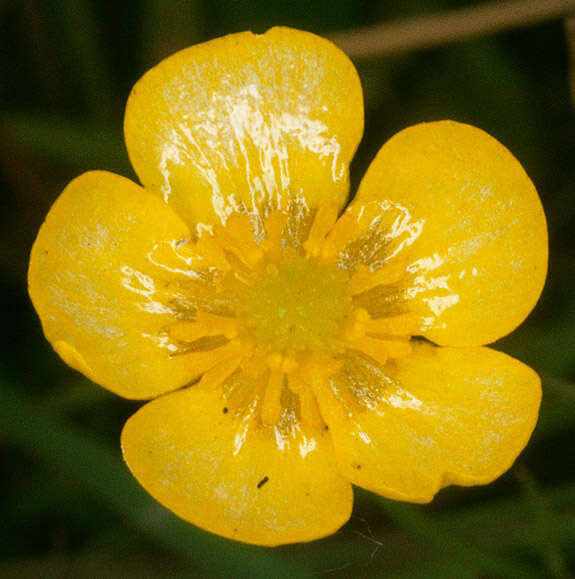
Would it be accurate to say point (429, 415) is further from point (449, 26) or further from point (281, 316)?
point (449, 26)

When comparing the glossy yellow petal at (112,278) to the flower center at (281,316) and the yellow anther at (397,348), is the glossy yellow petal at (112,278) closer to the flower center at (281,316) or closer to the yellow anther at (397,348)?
the flower center at (281,316)

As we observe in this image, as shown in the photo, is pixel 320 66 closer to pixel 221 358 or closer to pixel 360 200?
pixel 360 200

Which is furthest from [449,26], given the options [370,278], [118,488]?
[118,488]

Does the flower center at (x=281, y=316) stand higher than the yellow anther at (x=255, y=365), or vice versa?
the flower center at (x=281, y=316)

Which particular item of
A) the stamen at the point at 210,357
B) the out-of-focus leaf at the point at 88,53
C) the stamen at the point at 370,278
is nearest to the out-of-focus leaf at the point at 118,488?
the stamen at the point at 210,357

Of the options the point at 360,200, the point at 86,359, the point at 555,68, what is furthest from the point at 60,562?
the point at 555,68

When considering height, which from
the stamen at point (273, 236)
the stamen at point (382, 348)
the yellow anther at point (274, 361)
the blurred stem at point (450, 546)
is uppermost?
the stamen at point (273, 236)
